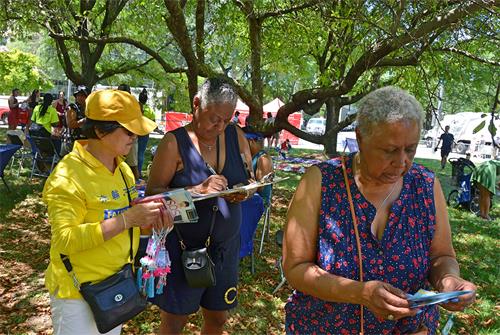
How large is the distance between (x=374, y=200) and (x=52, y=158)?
841 centimetres

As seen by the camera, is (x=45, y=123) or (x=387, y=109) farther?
(x=45, y=123)

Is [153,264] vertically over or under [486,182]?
over

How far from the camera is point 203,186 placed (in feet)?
7.79

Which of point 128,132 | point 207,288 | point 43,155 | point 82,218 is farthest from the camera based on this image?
point 43,155

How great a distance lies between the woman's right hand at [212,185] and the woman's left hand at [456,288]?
1.15 metres

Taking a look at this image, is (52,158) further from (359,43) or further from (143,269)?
(143,269)

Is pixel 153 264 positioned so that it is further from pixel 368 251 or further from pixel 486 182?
pixel 486 182

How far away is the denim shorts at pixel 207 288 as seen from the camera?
2.53 metres

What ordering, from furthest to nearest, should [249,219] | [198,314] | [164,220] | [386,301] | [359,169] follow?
[249,219], [198,314], [164,220], [359,169], [386,301]

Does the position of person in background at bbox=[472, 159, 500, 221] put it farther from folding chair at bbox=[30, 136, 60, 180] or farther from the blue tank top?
folding chair at bbox=[30, 136, 60, 180]

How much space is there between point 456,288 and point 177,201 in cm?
128

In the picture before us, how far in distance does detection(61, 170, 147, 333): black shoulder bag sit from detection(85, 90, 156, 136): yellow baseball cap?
52 cm

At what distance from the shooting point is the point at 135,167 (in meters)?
7.90

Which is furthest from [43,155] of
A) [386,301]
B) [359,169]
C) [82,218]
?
[386,301]
